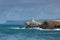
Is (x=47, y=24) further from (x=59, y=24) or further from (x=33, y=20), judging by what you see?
(x=33, y=20)

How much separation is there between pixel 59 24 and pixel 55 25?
0.52m

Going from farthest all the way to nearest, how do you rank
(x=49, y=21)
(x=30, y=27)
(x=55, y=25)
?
(x=30, y=27) → (x=49, y=21) → (x=55, y=25)

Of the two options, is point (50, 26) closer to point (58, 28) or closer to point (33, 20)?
point (58, 28)

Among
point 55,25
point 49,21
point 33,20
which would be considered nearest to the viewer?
point 55,25

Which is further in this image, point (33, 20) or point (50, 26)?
point (33, 20)

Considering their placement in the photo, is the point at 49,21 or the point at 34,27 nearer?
the point at 49,21

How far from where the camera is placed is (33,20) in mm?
36156

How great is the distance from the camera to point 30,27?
31.6 meters

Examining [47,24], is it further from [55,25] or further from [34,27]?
[34,27]

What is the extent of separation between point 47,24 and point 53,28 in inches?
35.9

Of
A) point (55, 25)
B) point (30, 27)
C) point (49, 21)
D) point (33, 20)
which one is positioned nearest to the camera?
point (55, 25)

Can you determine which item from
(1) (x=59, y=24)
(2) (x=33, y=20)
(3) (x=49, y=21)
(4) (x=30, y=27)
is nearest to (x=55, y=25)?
(1) (x=59, y=24)

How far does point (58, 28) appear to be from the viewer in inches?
1049

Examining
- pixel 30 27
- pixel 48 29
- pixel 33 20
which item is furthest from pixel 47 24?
pixel 33 20
